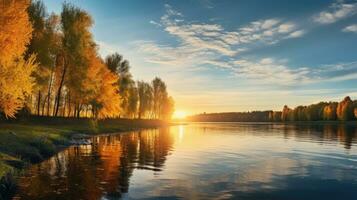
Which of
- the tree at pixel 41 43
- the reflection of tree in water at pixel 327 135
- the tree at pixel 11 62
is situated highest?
the tree at pixel 41 43

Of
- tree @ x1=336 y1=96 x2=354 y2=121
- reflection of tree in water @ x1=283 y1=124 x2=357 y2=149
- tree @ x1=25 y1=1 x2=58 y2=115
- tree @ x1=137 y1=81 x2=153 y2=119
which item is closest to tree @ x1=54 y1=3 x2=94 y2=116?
tree @ x1=25 y1=1 x2=58 y2=115

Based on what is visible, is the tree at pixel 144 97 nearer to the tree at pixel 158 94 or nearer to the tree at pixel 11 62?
the tree at pixel 158 94

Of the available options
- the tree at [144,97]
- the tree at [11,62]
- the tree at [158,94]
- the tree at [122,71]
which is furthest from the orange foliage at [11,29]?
the tree at [158,94]

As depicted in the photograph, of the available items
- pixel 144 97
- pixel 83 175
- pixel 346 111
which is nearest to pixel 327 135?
pixel 83 175

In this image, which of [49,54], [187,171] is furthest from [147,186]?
[49,54]

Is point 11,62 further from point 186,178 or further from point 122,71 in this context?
point 122,71

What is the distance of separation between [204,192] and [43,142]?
67.4 ft

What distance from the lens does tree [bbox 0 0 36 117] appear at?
2230 cm

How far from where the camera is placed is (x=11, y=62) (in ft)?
75.5

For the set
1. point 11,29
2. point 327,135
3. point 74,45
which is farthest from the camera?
point 327,135

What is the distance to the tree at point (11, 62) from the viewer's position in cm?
2230

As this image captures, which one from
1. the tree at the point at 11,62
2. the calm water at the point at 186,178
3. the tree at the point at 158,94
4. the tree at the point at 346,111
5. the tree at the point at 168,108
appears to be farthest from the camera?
the tree at the point at 346,111

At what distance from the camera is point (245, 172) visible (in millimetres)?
25344

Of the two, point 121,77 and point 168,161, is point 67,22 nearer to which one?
point 121,77
